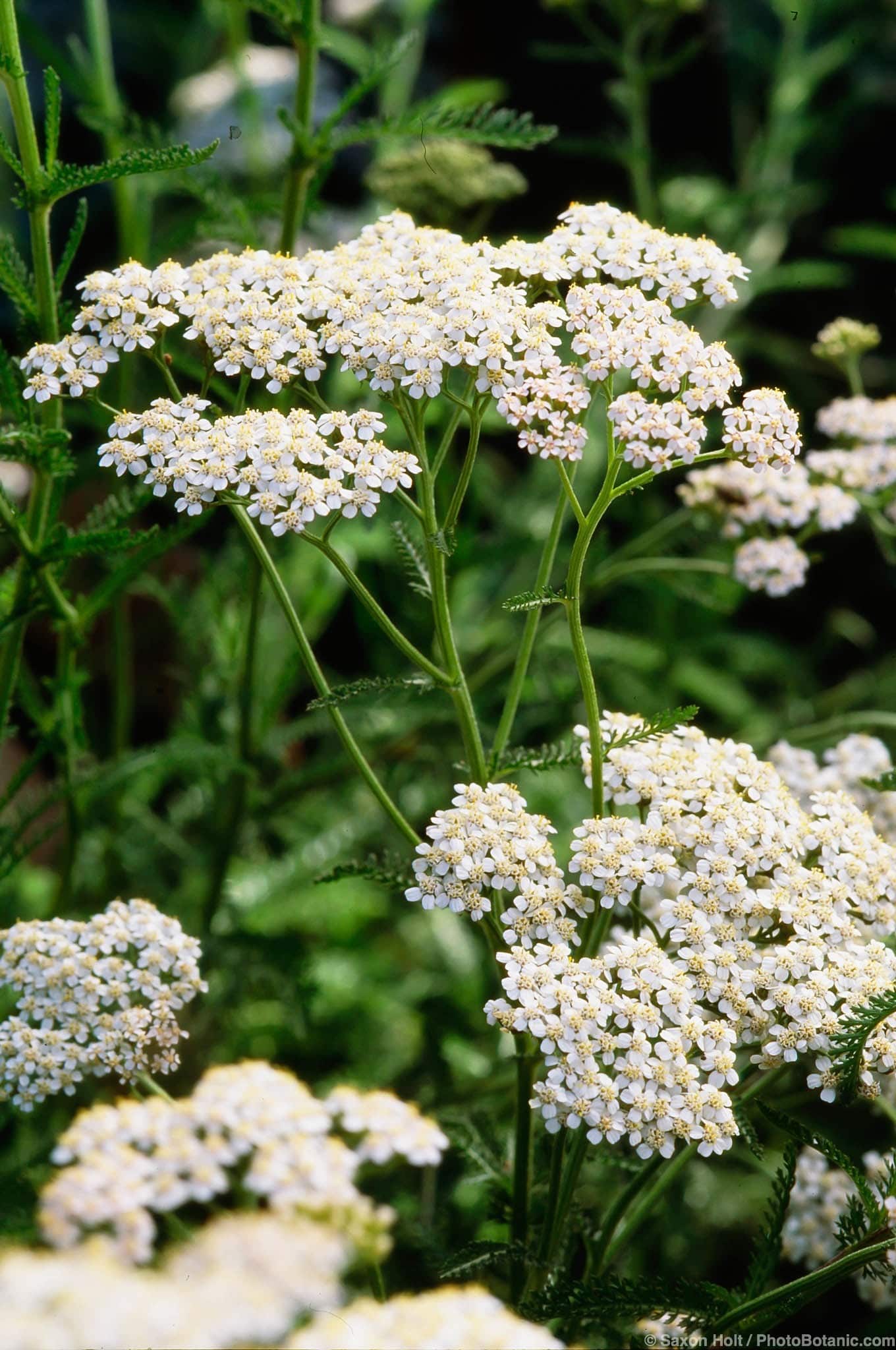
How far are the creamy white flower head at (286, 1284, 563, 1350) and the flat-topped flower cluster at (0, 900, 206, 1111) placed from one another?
14.9 inches

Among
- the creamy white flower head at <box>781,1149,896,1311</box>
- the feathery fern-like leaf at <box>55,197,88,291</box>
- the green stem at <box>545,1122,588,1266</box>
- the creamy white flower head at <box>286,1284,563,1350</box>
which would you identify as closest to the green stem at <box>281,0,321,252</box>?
the feathery fern-like leaf at <box>55,197,88,291</box>

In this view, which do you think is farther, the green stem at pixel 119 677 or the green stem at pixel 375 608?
the green stem at pixel 119 677

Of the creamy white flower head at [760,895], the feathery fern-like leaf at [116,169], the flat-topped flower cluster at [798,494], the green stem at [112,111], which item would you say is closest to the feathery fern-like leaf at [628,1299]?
the creamy white flower head at [760,895]

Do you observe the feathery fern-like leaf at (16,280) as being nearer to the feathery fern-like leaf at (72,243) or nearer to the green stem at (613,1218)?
the feathery fern-like leaf at (72,243)

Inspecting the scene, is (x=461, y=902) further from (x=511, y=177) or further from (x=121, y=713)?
(x=511, y=177)

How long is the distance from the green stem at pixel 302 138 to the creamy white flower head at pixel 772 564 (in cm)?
83

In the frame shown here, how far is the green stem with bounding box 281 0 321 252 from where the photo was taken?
182cm

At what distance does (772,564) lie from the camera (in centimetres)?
198

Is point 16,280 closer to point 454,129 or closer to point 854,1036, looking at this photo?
point 454,129

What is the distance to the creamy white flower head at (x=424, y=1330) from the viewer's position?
1159 millimetres

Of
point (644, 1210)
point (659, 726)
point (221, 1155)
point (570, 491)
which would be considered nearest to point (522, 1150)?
point (644, 1210)

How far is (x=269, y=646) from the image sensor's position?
9.31 ft

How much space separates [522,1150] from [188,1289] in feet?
1.51

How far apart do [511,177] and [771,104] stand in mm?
1522
